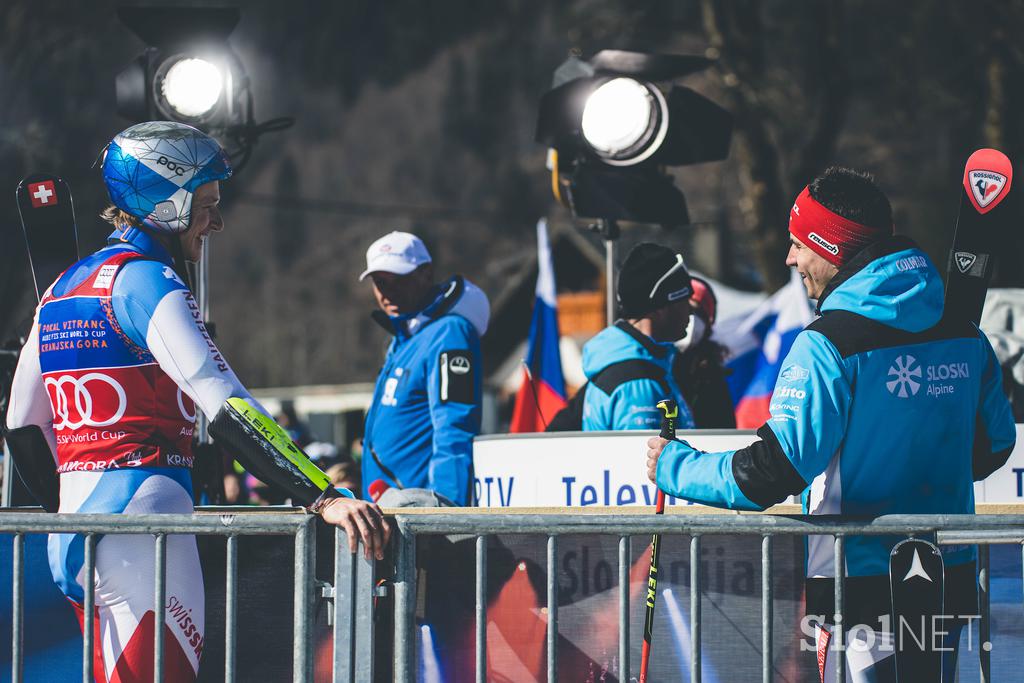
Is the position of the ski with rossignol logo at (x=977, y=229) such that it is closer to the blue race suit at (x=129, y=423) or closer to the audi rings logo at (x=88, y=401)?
the blue race suit at (x=129, y=423)

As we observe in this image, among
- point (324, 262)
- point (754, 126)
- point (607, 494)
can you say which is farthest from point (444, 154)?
point (607, 494)

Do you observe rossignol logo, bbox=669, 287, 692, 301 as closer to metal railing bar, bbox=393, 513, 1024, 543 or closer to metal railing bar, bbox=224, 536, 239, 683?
metal railing bar, bbox=393, 513, 1024, 543

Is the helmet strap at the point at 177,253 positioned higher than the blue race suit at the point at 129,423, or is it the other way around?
the helmet strap at the point at 177,253

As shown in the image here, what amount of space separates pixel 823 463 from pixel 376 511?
110 cm

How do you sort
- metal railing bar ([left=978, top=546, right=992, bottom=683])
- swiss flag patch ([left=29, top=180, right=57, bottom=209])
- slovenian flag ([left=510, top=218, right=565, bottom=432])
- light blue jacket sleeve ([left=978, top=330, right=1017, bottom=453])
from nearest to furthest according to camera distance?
metal railing bar ([left=978, top=546, right=992, bottom=683]) < light blue jacket sleeve ([left=978, top=330, right=1017, bottom=453]) < swiss flag patch ([left=29, top=180, right=57, bottom=209]) < slovenian flag ([left=510, top=218, right=565, bottom=432])

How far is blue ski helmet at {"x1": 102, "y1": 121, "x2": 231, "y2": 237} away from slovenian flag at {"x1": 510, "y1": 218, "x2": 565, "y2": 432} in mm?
4213

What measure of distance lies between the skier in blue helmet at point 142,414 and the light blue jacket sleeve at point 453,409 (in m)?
2.36

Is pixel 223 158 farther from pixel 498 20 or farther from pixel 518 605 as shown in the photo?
pixel 498 20

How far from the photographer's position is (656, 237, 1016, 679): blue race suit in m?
3.28

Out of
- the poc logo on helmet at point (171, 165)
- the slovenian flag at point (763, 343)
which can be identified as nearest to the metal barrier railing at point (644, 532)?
the poc logo on helmet at point (171, 165)

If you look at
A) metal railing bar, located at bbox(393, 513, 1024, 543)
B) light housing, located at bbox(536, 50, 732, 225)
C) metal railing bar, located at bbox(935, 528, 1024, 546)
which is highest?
light housing, located at bbox(536, 50, 732, 225)

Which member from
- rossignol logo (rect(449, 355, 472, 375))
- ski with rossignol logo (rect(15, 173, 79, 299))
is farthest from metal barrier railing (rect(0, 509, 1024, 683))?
rossignol logo (rect(449, 355, 472, 375))

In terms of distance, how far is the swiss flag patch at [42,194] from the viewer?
4.57 metres

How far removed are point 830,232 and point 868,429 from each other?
0.54 metres
